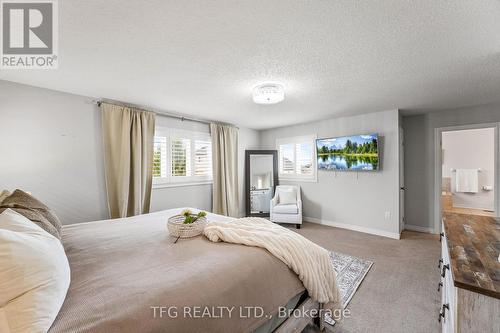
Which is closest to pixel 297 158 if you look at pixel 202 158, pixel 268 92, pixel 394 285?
pixel 202 158

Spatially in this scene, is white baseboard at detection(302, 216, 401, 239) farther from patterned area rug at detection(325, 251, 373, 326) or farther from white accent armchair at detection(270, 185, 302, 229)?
patterned area rug at detection(325, 251, 373, 326)

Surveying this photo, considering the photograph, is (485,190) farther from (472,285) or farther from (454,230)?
(472,285)

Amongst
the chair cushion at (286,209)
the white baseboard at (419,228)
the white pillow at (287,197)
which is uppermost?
the white pillow at (287,197)

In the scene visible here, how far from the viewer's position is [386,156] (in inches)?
155

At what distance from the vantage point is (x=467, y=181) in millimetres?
5289

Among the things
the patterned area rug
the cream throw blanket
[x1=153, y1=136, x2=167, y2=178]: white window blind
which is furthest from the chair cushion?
the cream throw blanket

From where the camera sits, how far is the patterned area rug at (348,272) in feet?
7.17

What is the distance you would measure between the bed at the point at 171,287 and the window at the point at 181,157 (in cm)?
212

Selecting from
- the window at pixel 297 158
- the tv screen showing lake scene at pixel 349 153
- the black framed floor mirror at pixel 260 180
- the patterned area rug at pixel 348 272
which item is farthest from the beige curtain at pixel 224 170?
the patterned area rug at pixel 348 272

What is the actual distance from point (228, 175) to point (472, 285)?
4125mm

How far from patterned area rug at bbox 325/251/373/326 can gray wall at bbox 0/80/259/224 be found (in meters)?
3.37

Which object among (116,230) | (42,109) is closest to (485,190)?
(116,230)

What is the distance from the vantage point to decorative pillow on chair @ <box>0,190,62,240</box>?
4.42ft

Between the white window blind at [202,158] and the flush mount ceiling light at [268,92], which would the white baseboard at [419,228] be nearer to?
the flush mount ceiling light at [268,92]
